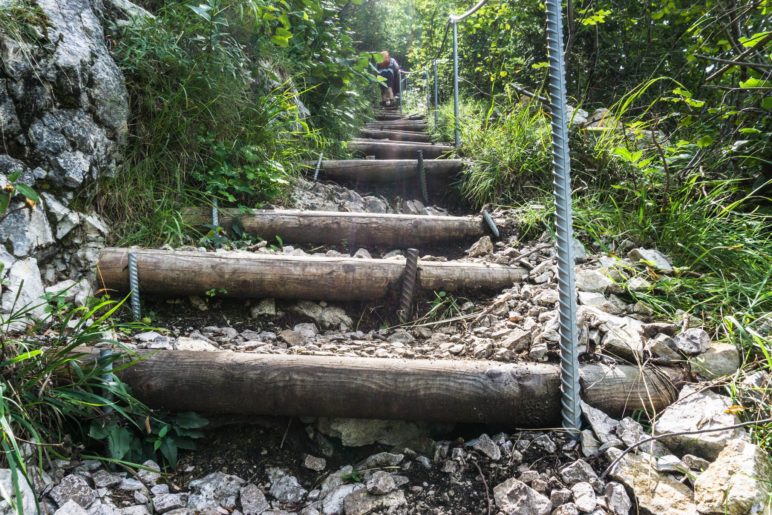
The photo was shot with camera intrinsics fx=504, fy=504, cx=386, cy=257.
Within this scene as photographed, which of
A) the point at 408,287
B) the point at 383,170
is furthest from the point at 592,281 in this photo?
the point at 383,170

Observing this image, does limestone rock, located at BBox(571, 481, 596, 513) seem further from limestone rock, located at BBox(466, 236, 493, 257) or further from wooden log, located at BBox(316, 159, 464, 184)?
wooden log, located at BBox(316, 159, 464, 184)

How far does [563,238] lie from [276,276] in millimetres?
1005

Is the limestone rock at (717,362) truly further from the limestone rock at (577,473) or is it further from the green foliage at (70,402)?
the green foliage at (70,402)

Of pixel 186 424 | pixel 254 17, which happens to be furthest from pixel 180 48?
pixel 186 424

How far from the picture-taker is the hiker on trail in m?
9.57

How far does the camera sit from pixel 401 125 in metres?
6.57

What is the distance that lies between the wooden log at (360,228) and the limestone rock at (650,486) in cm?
141

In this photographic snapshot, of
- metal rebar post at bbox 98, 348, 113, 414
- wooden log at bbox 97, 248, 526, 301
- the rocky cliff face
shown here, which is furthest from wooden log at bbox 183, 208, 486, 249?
metal rebar post at bbox 98, 348, 113, 414

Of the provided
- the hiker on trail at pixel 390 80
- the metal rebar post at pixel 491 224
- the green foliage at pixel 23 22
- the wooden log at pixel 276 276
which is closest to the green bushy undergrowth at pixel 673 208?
the metal rebar post at pixel 491 224

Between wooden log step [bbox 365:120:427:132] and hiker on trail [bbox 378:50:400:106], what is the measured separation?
2830mm

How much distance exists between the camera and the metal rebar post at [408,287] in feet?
6.12

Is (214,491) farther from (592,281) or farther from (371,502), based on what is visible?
(592,281)

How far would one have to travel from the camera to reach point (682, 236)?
5.93ft

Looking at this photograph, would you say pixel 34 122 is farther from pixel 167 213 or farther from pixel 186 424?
pixel 186 424
